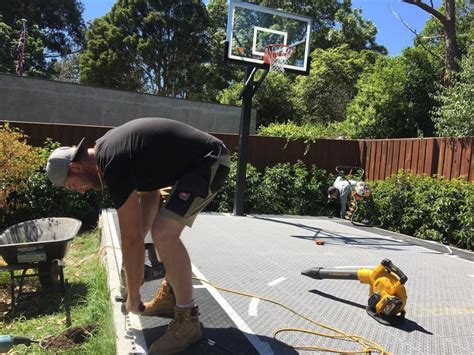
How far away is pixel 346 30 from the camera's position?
2973 cm

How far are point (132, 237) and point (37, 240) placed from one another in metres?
3.31

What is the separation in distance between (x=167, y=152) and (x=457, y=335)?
2.54 m

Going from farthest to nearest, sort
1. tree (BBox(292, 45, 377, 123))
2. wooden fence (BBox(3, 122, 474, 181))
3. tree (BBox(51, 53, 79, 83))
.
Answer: tree (BBox(51, 53, 79, 83)) < tree (BBox(292, 45, 377, 123)) < wooden fence (BBox(3, 122, 474, 181))

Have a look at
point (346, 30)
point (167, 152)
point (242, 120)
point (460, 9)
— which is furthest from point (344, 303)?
point (346, 30)

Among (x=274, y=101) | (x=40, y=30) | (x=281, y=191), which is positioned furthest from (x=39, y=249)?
(x=40, y=30)

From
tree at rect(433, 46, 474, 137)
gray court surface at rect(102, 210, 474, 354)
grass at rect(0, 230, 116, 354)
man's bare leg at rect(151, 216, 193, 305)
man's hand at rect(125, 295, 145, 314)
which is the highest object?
tree at rect(433, 46, 474, 137)

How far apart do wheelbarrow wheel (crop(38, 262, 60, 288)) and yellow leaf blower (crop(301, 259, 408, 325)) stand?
3183mm

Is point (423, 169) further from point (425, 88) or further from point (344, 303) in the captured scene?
point (344, 303)

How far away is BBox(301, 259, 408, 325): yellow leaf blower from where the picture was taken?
11.3ft

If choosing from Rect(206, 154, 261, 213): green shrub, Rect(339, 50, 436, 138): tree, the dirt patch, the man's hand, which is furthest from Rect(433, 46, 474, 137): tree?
the man's hand

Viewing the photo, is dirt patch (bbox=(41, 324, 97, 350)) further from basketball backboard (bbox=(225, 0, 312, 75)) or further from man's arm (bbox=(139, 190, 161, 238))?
basketball backboard (bbox=(225, 0, 312, 75))

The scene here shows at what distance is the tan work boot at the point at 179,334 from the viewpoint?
2.74m

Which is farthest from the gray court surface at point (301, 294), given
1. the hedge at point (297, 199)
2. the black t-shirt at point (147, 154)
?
the black t-shirt at point (147, 154)

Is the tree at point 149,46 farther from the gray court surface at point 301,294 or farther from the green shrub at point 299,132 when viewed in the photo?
the gray court surface at point 301,294
